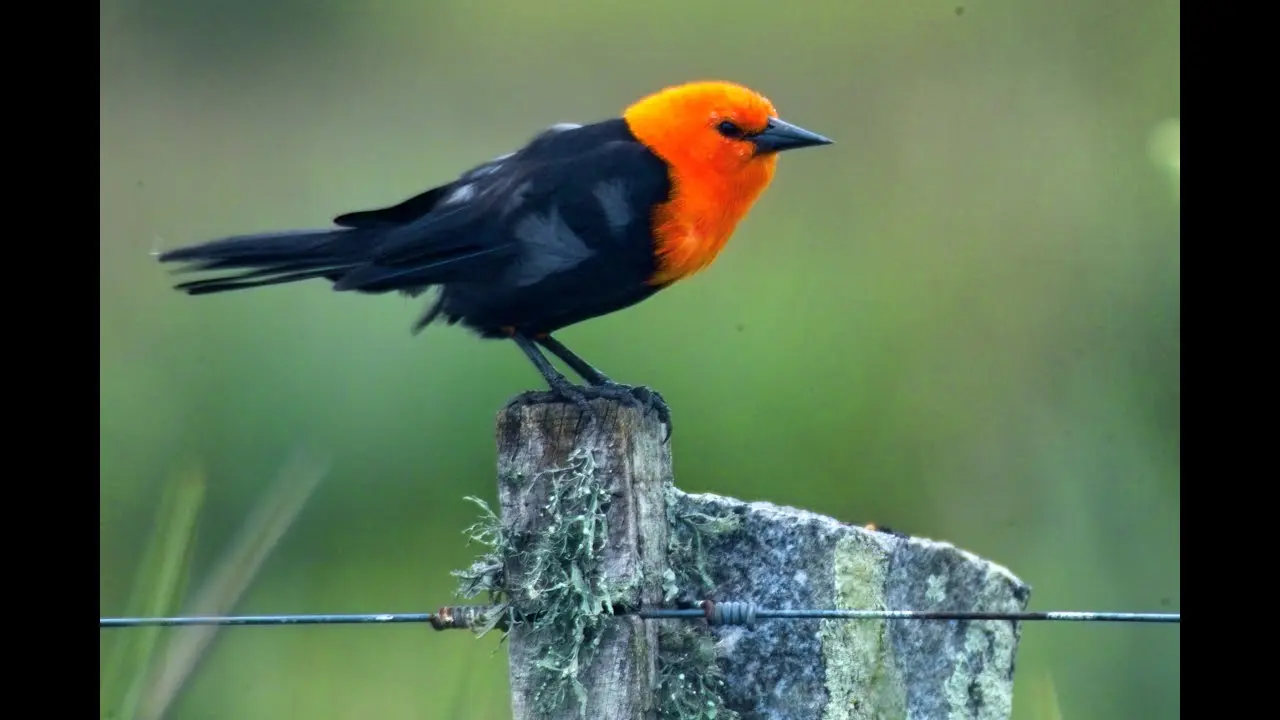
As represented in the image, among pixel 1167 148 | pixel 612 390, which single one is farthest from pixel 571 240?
pixel 1167 148

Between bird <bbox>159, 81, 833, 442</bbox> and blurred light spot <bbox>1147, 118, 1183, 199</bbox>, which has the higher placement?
blurred light spot <bbox>1147, 118, 1183, 199</bbox>

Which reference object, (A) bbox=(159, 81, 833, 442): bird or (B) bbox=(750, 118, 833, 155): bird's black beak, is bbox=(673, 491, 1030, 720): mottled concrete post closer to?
(A) bbox=(159, 81, 833, 442): bird

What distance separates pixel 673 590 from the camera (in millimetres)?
1550

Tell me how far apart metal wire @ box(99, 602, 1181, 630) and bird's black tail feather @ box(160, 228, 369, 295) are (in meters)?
0.75

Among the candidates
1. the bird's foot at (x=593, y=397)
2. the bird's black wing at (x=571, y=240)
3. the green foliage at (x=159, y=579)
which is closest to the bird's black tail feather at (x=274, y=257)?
the bird's black wing at (x=571, y=240)

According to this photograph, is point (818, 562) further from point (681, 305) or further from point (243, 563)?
point (681, 305)

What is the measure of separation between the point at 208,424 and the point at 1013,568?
1977 mm

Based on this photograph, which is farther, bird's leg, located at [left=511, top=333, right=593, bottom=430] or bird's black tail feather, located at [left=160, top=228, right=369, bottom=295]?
bird's black tail feather, located at [left=160, top=228, right=369, bottom=295]

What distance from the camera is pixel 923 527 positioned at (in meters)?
3.19

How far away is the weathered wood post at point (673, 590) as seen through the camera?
1493 millimetres

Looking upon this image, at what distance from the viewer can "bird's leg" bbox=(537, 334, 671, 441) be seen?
174 cm

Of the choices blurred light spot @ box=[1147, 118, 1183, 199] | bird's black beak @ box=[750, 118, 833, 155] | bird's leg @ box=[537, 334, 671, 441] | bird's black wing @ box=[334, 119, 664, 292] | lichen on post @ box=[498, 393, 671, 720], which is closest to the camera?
lichen on post @ box=[498, 393, 671, 720]

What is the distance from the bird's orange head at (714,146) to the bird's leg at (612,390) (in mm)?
200

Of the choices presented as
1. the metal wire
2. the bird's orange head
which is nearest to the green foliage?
the metal wire
